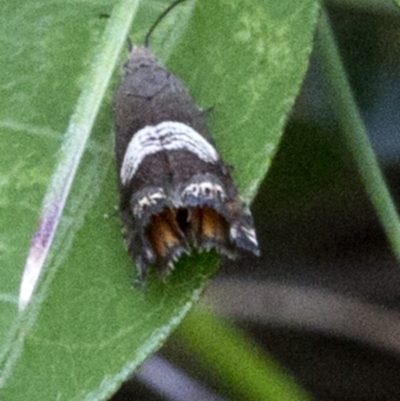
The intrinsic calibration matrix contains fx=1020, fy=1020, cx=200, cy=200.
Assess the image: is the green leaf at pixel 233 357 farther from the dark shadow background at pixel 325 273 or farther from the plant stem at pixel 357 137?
the dark shadow background at pixel 325 273

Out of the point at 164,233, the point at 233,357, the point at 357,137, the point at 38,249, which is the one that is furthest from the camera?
the point at 233,357

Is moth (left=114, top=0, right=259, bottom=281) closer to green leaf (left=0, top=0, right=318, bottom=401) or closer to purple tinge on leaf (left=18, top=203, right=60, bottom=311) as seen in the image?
green leaf (left=0, top=0, right=318, bottom=401)

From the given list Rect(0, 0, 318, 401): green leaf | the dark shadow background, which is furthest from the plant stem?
the dark shadow background

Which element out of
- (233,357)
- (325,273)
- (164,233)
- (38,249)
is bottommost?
(325,273)

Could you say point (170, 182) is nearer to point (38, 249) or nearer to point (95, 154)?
point (95, 154)

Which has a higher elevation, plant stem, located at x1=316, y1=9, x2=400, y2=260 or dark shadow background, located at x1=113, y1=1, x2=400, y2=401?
plant stem, located at x1=316, y1=9, x2=400, y2=260

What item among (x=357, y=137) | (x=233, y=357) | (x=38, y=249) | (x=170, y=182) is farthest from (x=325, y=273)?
(x=38, y=249)

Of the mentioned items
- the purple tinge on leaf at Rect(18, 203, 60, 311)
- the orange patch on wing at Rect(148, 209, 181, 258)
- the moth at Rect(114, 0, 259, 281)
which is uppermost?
the purple tinge on leaf at Rect(18, 203, 60, 311)
